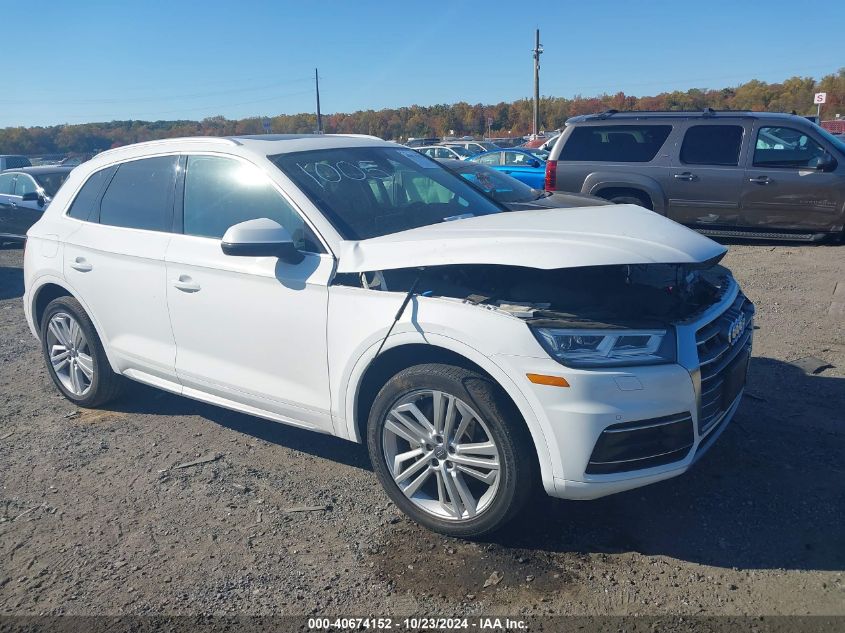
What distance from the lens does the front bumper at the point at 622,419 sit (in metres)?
2.87

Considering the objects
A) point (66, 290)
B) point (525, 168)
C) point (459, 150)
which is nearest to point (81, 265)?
point (66, 290)

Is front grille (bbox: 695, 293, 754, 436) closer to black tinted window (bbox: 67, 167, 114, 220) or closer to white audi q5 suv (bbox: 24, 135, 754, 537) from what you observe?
white audi q5 suv (bbox: 24, 135, 754, 537)

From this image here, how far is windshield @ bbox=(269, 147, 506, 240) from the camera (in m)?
3.87

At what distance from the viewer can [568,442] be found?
9.54 ft

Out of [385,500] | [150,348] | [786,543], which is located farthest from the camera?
[150,348]

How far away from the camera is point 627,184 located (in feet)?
35.3

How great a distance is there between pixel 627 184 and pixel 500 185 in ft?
7.25

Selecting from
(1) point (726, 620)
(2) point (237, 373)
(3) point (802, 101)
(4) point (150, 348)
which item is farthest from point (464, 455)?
(3) point (802, 101)

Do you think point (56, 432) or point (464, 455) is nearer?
point (464, 455)

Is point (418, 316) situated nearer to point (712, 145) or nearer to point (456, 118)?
point (712, 145)

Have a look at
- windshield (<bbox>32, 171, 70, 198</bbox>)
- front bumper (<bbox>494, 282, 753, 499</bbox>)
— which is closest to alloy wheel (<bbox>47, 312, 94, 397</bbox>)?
front bumper (<bbox>494, 282, 753, 499</bbox>)

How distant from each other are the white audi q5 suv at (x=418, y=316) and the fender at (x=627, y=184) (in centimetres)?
662

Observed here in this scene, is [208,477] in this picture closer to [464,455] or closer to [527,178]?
[464,455]

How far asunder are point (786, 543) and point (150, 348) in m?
3.58
